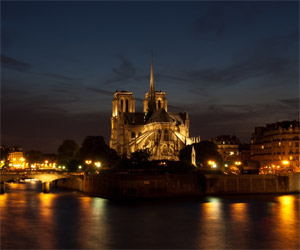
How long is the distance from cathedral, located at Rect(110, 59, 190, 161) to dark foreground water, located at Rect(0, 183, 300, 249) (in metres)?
51.1

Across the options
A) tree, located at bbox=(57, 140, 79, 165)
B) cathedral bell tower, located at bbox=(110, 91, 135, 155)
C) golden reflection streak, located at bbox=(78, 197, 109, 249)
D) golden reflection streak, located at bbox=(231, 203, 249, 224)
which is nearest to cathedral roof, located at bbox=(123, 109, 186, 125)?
cathedral bell tower, located at bbox=(110, 91, 135, 155)

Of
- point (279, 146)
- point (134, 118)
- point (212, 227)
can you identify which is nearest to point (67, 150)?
point (134, 118)

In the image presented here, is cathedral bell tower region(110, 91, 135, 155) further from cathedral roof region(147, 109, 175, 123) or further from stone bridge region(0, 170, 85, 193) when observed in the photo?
stone bridge region(0, 170, 85, 193)

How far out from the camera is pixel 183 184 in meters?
63.8

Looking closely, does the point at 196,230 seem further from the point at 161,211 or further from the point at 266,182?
the point at 266,182

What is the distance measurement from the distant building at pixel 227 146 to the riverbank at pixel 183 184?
178ft

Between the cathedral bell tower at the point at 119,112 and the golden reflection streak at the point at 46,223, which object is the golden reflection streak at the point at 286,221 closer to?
the golden reflection streak at the point at 46,223

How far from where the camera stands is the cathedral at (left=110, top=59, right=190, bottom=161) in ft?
369

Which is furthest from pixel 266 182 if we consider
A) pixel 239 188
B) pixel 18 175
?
pixel 18 175

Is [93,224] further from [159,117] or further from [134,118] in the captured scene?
[134,118]

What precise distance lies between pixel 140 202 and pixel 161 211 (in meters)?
7.10

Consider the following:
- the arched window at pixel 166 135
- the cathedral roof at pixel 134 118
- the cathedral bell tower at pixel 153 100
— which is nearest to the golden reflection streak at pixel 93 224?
the arched window at pixel 166 135

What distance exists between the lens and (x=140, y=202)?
5788 cm

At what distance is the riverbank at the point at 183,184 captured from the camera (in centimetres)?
6091
